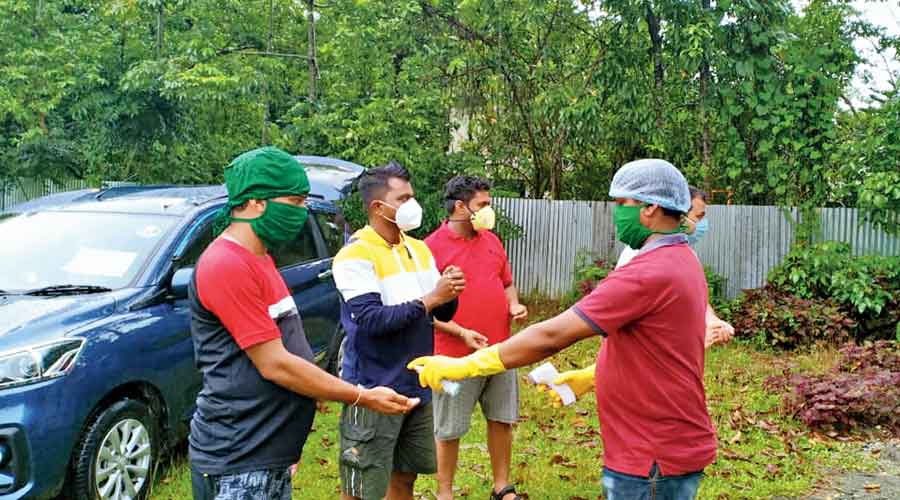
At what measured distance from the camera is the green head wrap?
274cm

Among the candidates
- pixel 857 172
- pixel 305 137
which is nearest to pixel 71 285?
pixel 305 137

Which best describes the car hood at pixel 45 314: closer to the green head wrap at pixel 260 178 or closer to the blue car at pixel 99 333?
the blue car at pixel 99 333

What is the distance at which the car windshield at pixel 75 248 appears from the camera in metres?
4.77

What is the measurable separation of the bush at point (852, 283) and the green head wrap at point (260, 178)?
8.52 m

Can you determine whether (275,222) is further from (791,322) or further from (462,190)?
(791,322)

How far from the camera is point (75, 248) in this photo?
502 centimetres

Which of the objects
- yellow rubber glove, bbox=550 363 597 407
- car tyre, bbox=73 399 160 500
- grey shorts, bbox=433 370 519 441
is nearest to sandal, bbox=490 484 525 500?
grey shorts, bbox=433 370 519 441

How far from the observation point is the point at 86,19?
15.5 metres

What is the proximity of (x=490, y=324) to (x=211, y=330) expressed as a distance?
94.2 inches

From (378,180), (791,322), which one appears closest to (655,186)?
(378,180)

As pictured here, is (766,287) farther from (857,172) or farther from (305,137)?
(305,137)

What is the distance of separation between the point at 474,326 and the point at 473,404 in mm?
467

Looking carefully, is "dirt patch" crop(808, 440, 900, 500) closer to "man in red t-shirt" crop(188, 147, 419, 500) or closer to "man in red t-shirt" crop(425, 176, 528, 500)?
"man in red t-shirt" crop(425, 176, 528, 500)

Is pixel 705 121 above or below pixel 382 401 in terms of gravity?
above
